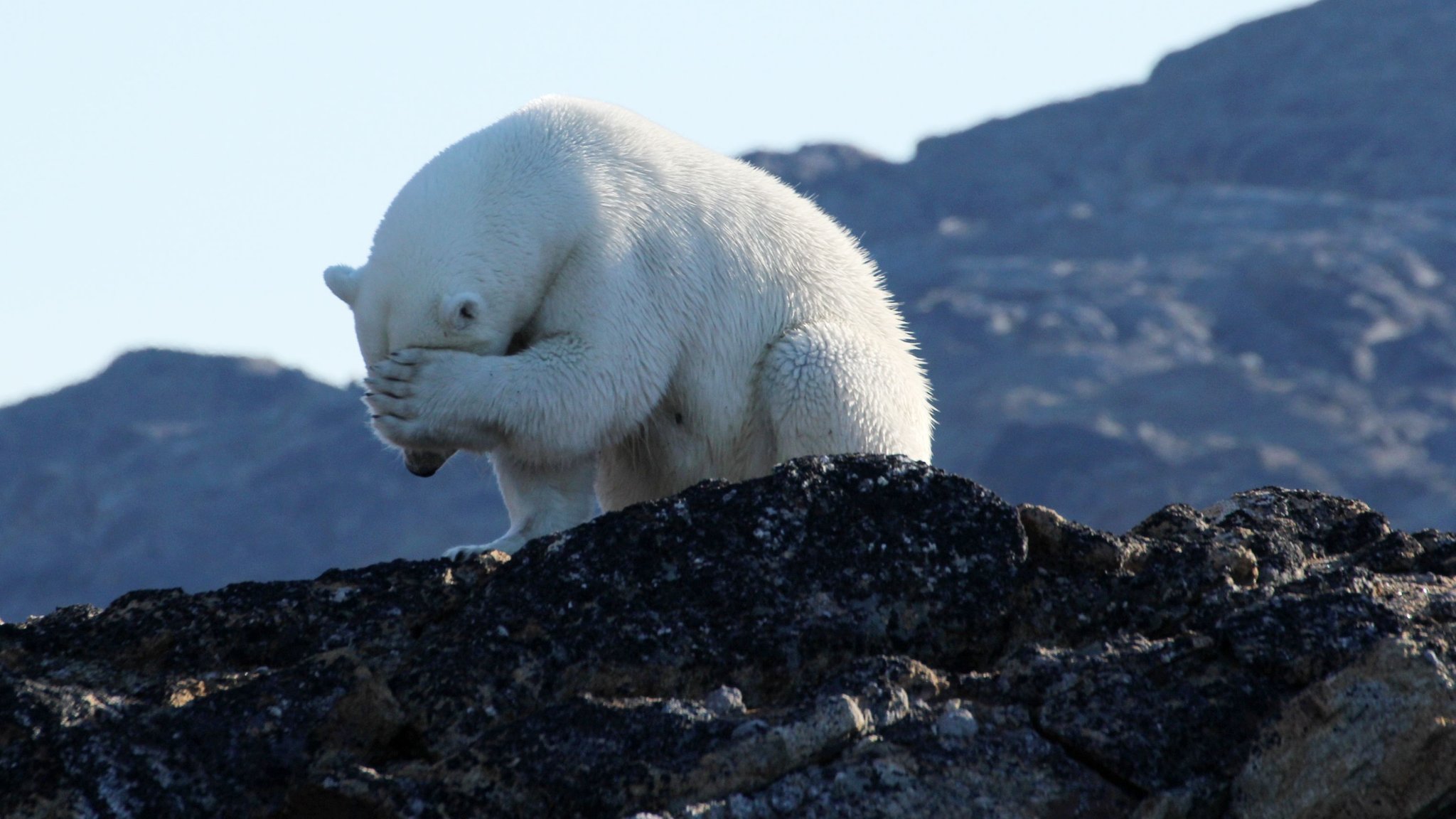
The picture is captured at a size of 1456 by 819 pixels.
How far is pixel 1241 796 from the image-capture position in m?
5.23

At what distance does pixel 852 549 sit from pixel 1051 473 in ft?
645

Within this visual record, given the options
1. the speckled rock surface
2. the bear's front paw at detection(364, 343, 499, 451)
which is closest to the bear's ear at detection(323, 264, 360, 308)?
the bear's front paw at detection(364, 343, 499, 451)

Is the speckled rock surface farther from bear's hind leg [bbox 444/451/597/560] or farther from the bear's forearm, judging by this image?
A: bear's hind leg [bbox 444/451/597/560]

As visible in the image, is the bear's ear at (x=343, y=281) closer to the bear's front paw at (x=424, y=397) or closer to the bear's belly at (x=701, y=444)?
the bear's front paw at (x=424, y=397)

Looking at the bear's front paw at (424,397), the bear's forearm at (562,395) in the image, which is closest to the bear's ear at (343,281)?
the bear's front paw at (424,397)

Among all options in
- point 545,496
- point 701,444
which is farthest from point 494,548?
point 701,444

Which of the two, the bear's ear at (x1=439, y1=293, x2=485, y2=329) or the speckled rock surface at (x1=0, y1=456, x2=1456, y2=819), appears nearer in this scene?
the speckled rock surface at (x1=0, y1=456, x2=1456, y2=819)

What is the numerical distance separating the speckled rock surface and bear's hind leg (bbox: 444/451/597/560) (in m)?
1.52

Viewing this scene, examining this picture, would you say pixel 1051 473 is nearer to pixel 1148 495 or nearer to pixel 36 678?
pixel 1148 495

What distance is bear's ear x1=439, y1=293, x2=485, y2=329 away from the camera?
7461 millimetres

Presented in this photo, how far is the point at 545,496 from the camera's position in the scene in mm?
7957

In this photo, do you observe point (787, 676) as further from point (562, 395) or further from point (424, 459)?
point (424, 459)

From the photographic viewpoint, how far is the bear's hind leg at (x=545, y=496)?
7.91 metres

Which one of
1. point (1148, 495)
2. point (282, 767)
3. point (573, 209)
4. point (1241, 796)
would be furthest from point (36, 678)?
point (1148, 495)
